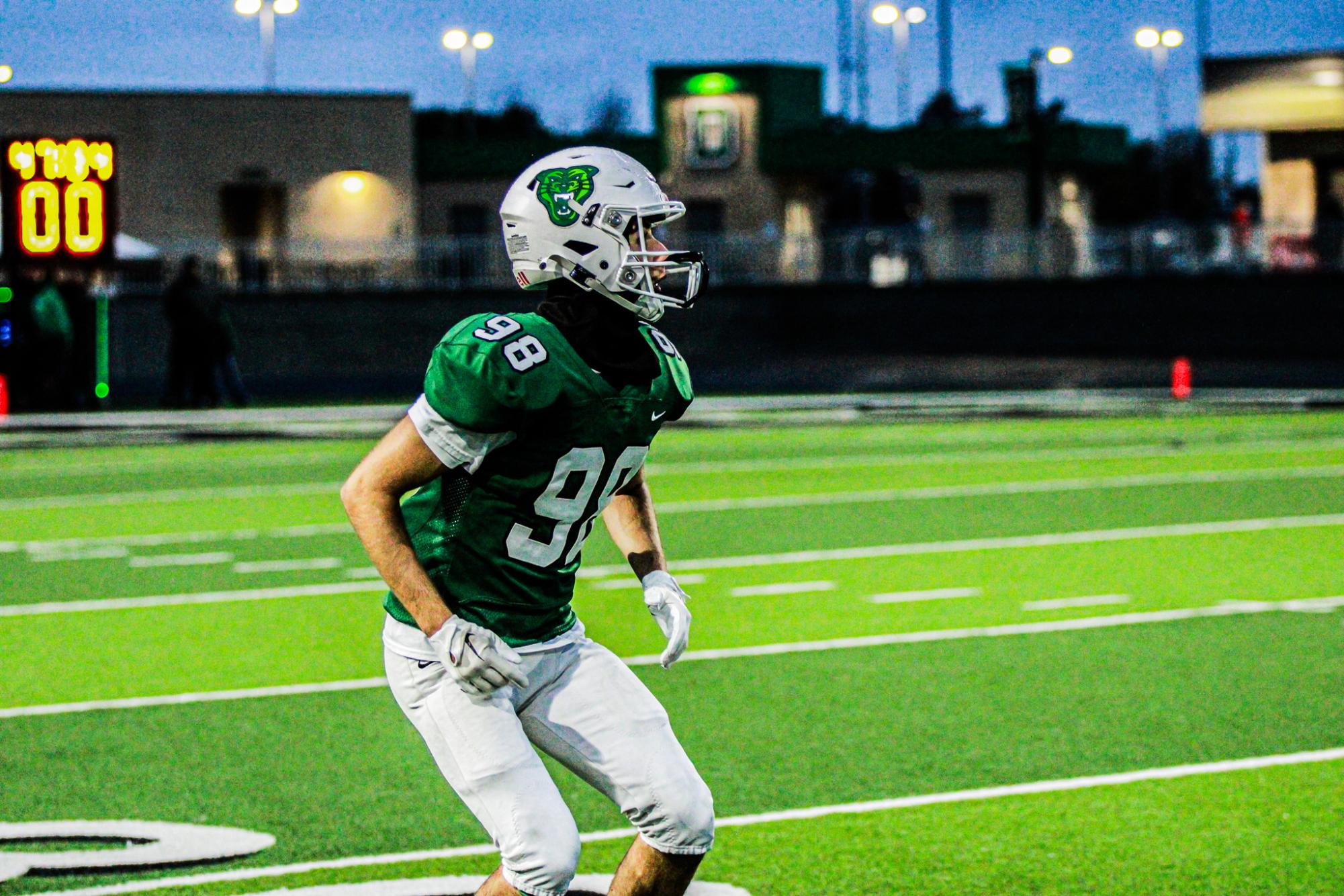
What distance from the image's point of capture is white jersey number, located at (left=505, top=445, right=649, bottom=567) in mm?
3816

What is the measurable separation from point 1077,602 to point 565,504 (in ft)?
20.7

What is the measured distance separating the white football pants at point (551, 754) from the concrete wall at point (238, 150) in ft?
125

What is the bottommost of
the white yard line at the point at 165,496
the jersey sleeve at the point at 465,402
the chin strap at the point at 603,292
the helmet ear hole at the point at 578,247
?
the white yard line at the point at 165,496

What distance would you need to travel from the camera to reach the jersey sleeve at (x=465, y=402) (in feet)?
11.8

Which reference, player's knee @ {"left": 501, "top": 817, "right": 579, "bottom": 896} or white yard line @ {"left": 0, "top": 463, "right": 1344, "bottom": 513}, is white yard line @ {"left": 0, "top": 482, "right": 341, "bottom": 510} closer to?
white yard line @ {"left": 0, "top": 463, "right": 1344, "bottom": 513}

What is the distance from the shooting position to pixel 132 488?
51.6 feet

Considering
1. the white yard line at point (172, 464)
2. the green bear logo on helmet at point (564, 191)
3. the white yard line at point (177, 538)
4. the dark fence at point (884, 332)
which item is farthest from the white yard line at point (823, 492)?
the dark fence at point (884, 332)

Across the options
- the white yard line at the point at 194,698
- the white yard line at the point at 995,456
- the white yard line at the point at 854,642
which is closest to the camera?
the white yard line at the point at 194,698

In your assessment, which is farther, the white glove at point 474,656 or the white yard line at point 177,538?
the white yard line at point 177,538

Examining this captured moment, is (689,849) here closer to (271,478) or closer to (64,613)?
(64,613)

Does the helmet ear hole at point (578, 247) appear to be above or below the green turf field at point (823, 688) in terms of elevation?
above

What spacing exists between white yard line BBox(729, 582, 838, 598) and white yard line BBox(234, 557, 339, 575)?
8.23 feet

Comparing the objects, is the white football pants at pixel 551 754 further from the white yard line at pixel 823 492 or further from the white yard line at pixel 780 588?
the white yard line at pixel 823 492

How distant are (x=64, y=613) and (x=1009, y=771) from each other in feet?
17.4
